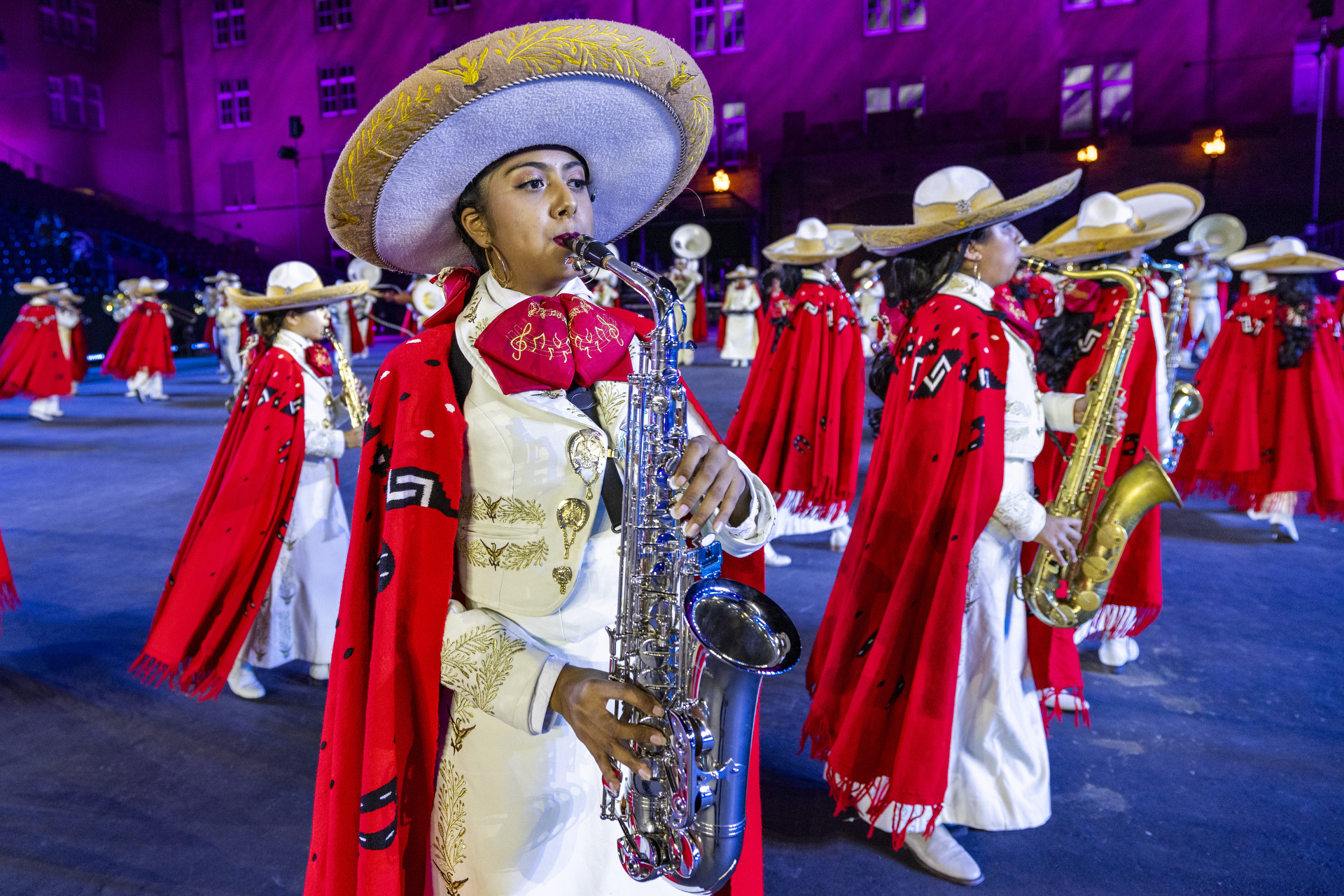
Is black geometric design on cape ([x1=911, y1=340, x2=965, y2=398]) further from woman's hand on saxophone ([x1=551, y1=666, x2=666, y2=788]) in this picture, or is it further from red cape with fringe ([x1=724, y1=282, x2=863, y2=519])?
red cape with fringe ([x1=724, y1=282, x2=863, y2=519])

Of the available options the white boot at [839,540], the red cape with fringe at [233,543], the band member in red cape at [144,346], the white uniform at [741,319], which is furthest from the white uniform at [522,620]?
the white uniform at [741,319]

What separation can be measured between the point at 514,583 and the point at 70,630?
439cm

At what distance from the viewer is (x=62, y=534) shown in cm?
634

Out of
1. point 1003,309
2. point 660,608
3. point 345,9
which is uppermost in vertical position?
point 345,9

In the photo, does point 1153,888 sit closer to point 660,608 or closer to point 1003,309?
point 1003,309

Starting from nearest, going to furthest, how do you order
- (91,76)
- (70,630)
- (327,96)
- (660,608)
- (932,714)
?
(660,608) → (932,714) → (70,630) → (91,76) → (327,96)

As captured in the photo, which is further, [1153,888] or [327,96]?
[327,96]

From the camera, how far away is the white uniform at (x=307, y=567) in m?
3.93

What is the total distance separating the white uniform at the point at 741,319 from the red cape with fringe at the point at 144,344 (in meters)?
9.70

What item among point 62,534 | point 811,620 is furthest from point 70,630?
point 811,620

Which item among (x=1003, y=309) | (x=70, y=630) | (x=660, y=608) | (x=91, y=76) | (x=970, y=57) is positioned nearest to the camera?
(x=660, y=608)

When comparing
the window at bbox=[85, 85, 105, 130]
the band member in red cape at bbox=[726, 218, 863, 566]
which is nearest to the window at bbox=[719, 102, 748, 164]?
the band member in red cape at bbox=[726, 218, 863, 566]

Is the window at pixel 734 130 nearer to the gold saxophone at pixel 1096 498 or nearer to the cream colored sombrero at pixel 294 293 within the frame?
the cream colored sombrero at pixel 294 293

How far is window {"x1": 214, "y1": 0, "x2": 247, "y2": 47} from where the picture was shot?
31.3 meters
